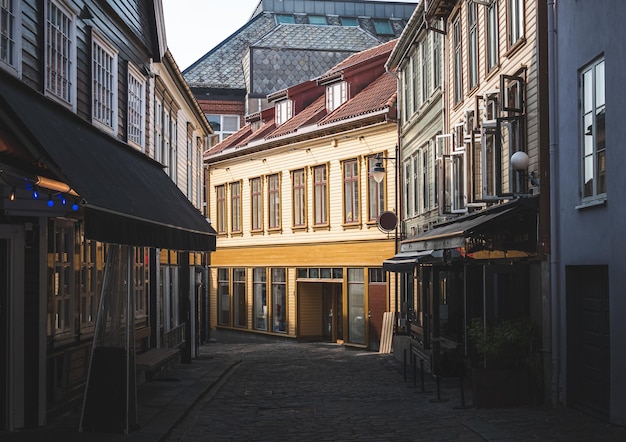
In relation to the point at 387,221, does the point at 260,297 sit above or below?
below

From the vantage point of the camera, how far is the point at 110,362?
11.3 m

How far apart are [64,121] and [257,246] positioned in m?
24.6

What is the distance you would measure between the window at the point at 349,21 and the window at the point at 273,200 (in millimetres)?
18154

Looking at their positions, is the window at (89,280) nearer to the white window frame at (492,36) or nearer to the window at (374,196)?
the white window frame at (492,36)

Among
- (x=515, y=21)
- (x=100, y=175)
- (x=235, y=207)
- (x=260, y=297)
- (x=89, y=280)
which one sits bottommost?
(x=260, y=297)

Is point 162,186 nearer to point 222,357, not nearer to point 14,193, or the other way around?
point 14,193

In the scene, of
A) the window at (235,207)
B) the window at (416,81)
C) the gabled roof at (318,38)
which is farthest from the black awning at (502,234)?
the gabled roof at (318,38)

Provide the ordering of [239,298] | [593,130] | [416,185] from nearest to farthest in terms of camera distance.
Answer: [593,130] → [416,185] → [239,298]

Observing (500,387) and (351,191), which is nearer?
(500,387)

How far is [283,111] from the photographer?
125 ft

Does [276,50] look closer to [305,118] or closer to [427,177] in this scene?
[305,118]

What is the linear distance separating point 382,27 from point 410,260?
108 feet

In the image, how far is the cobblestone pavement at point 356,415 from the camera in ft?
Result: 38.9

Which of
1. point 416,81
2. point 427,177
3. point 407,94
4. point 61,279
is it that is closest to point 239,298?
point 407,94
